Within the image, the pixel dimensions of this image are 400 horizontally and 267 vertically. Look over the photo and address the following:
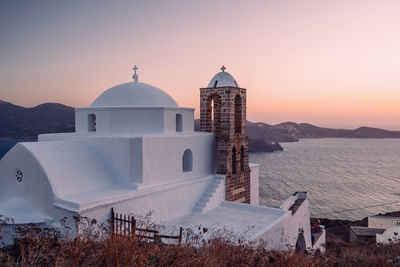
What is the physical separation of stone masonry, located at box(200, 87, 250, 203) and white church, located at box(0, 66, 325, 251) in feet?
0.13

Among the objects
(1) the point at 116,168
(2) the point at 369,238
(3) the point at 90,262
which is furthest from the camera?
(2) the point at 369,238

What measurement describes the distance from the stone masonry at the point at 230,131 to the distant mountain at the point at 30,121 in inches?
1414

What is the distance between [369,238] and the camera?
19891mm

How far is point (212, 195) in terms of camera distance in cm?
1048

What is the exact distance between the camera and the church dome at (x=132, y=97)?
1051 cm

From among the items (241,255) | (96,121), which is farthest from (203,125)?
(241,255)

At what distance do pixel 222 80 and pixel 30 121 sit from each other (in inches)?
1841

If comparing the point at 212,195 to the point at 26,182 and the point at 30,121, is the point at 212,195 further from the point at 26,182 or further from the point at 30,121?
the point at 30,121

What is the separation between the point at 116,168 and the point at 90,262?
575 cm

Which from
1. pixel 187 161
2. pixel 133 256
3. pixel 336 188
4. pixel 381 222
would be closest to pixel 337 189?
pixel 336 188

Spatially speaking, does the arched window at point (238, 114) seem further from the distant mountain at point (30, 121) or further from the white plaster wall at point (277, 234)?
the distant mountain at point (30, 121)

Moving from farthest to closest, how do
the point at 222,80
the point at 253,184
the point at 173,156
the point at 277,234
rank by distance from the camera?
the point at 253,184 → the point at 222,80 → the point at 173,156 → the point at 277,234

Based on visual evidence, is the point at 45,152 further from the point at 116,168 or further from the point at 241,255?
the point at 241,255

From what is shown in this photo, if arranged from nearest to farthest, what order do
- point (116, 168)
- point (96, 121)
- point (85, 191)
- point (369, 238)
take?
point (85, 191)
point (116, 168)
point (96, 121)
point (369, 238)
